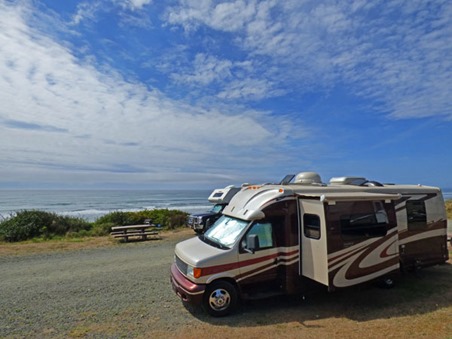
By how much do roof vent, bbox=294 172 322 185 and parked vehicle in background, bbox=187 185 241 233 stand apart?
9.03m

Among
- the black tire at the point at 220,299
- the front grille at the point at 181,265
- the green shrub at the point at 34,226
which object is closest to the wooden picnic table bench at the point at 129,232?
the green shrub at the point at 34,226

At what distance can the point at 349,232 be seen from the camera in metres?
6.77

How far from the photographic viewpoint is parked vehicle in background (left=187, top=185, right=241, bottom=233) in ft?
59.0

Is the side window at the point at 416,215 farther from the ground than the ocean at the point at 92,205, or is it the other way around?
the side window at the point at 416,215

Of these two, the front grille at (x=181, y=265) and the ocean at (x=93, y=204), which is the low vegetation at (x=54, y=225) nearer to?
the ocean at (x=93, y=204)

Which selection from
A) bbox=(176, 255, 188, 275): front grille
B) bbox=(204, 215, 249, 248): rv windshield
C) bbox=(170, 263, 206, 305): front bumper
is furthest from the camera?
bbox=(204, 215, 249, 248): rv windshield

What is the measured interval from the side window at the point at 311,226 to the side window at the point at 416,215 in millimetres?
3251

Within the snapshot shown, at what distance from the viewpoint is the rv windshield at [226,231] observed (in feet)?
22.8

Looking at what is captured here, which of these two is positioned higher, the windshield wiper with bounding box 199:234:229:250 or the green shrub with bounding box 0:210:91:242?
the windshield wiper with bounding box 199:234:229:250

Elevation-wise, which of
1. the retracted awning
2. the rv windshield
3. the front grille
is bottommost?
the front grille

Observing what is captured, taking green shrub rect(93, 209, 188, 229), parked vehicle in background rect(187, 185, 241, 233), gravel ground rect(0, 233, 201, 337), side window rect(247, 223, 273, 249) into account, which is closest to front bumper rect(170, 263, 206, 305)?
gravel ground rect(0, 233, 201, 337)

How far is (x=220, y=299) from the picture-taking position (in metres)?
6.45

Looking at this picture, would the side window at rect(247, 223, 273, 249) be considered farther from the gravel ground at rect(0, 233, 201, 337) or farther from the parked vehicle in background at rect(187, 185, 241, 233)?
the parked vehicle in background at rect(187, 185, 241, 233)

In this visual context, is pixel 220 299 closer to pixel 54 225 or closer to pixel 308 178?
pixel 308 178
